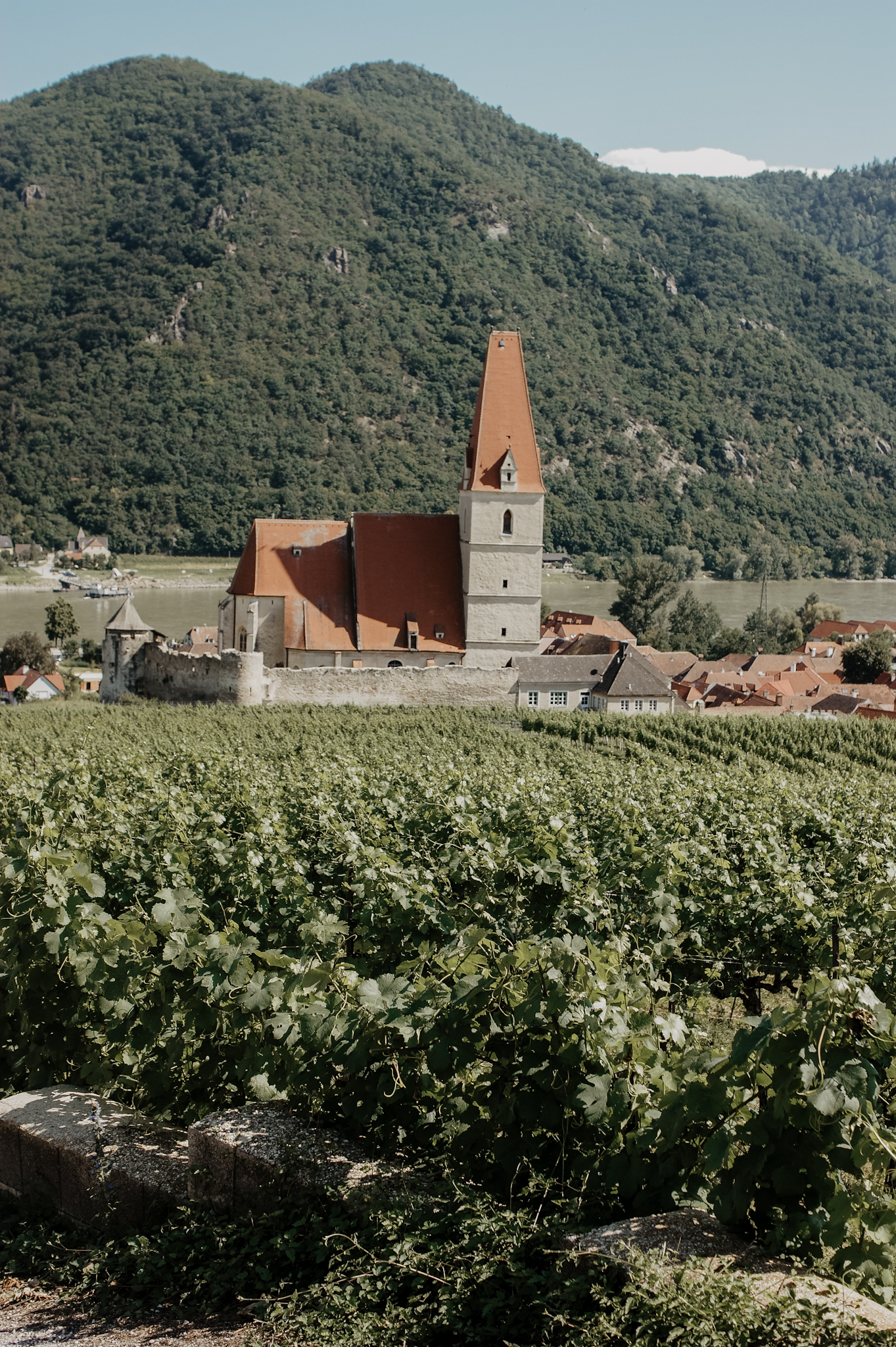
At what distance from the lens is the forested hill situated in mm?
135875

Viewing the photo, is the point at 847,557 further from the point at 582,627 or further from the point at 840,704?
the point at 840,704

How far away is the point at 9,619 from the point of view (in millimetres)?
88375

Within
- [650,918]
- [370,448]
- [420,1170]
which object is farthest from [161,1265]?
[370,448]

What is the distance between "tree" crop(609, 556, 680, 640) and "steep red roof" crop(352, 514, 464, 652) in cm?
3656

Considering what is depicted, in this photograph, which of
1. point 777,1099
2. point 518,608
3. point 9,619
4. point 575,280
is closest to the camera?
point 777,1099

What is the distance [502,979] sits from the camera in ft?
15.5

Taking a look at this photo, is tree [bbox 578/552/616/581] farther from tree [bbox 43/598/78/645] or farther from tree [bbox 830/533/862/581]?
tree [bbox 43/598/78/645]

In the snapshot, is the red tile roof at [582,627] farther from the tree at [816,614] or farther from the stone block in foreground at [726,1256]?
the stone block in foreground at [726,1256]

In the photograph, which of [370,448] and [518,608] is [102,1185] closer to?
[518,608]

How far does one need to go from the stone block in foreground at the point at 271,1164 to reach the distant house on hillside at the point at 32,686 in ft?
171

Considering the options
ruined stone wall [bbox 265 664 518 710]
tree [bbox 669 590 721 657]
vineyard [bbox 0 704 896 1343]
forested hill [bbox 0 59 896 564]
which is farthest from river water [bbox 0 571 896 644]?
vineyard [bbox 0 704 896 1343]

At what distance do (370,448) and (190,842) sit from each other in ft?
442

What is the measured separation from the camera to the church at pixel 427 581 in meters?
37.5

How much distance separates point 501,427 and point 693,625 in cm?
4034
